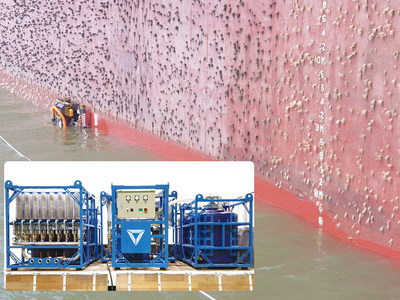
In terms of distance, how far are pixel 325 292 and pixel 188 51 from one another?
17.9 ft

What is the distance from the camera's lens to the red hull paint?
7.20 m

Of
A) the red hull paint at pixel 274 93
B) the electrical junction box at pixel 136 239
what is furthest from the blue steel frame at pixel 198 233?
the red hull paint at pixel 274 93

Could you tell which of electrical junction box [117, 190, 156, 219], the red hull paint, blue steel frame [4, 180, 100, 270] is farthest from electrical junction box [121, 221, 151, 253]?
the red hull paint

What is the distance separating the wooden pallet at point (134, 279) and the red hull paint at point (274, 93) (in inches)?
93.4

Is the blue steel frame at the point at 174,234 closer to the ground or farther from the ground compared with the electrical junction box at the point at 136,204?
closer to the ground

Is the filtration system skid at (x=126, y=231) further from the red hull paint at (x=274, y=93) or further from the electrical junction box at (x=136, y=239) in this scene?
the red hull paint at (x=274, y=93)

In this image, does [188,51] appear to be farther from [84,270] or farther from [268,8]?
[84,270]

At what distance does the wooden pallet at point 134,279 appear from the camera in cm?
517

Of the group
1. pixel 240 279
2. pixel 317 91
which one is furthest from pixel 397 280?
pixel 317 91

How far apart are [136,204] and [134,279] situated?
57 centimetres

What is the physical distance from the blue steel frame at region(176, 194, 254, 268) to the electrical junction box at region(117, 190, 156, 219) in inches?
22.8

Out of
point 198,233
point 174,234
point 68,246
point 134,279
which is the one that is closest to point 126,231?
point 134,279

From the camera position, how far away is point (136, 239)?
Answer: 5.07 m

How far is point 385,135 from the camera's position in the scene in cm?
709
